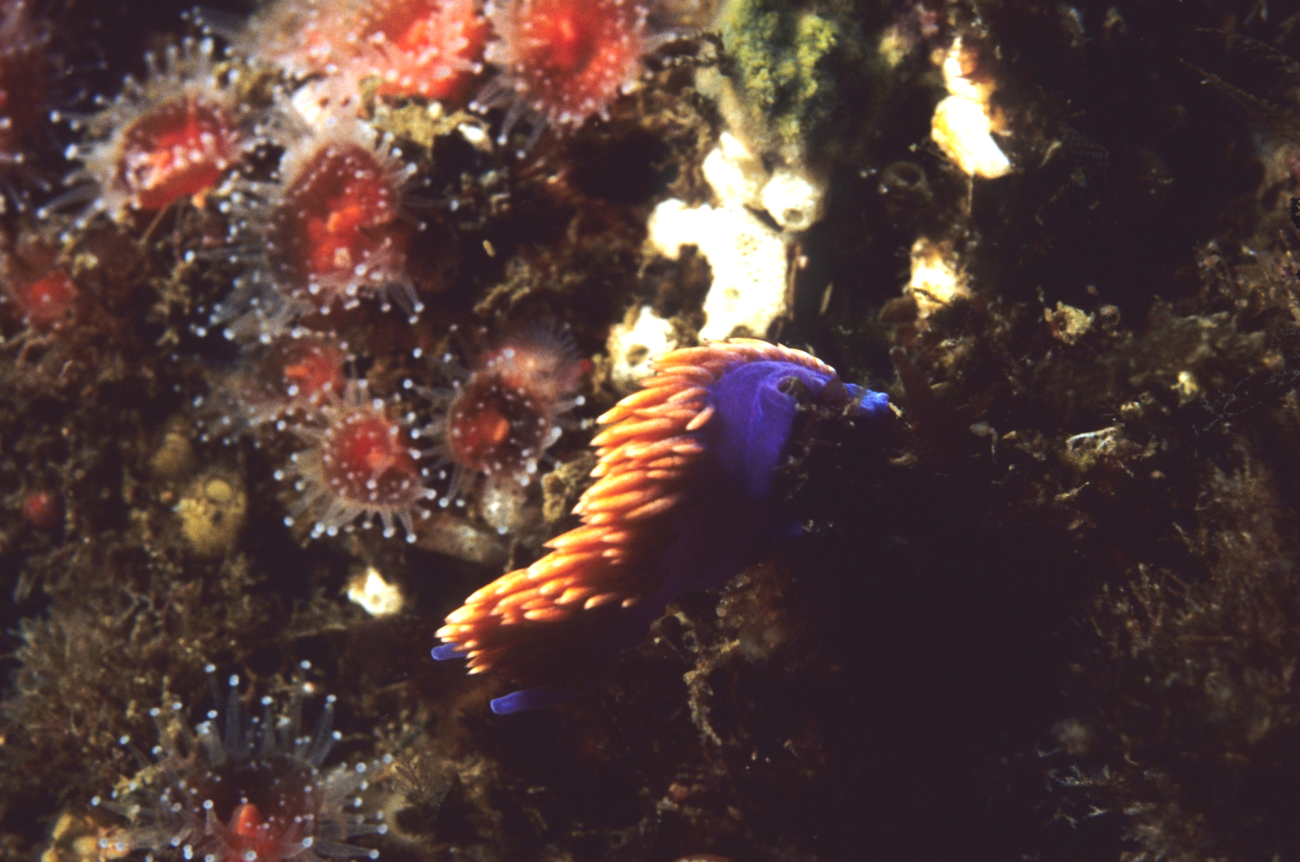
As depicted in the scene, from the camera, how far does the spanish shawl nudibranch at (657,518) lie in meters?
2.26

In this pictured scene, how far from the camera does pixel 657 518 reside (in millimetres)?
2289

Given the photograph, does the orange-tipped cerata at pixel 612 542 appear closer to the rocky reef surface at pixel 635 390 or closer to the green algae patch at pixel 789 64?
the rocky reef surface at pixel 635 390

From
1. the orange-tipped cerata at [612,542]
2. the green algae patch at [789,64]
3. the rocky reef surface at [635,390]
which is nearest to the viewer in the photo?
the orange-tipped cerata at [612,542]

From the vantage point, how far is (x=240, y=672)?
423cm

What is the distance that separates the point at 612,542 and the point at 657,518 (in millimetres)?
164

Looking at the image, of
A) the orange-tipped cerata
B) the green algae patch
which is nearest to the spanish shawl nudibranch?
the orange-tipped cerata

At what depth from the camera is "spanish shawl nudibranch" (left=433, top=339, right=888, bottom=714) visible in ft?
7.43

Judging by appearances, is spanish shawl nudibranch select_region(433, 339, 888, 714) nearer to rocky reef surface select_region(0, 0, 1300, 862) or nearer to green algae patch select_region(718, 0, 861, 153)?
rocky reef surface select_region(0, 0, 1300, 862)

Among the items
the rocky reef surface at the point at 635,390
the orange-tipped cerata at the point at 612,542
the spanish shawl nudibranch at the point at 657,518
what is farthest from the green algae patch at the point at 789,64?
the orange-tipped cerata at the point at 612,542

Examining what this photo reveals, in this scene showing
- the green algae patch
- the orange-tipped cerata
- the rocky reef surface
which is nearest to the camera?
the orange-tipped cerata

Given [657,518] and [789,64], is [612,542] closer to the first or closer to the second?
[657,518]

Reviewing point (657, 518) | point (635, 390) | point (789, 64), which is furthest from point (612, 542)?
point (789, 64)

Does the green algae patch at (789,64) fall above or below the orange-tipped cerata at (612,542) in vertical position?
above

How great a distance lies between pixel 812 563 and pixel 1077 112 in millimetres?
2113
